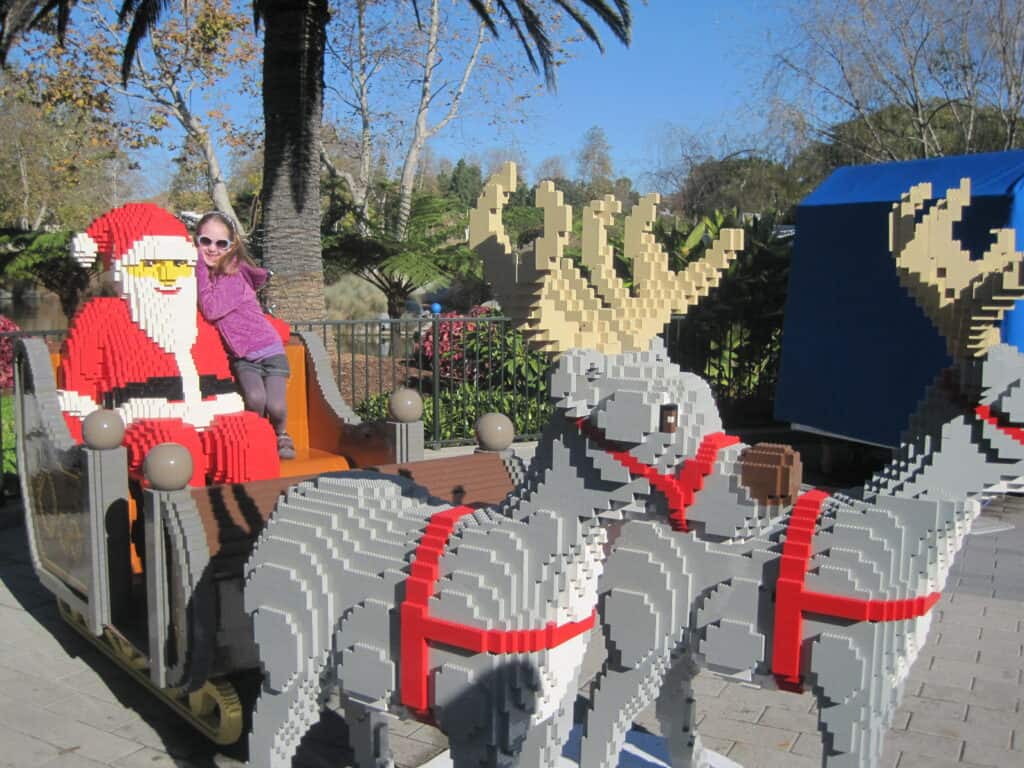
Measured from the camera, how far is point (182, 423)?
4004 millimetres

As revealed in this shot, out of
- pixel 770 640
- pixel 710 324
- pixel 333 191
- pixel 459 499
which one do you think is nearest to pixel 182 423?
pixel 459 499

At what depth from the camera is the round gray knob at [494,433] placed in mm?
4012

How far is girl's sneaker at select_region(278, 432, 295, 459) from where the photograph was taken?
4.61 meters

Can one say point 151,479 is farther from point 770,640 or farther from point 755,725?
point 755,725

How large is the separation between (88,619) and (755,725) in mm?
2880

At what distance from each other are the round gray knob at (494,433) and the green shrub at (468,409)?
4830mm

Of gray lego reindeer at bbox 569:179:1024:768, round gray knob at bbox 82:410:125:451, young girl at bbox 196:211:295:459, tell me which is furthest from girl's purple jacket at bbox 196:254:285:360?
gray lego reindeer at bbox 569:179:1024:768

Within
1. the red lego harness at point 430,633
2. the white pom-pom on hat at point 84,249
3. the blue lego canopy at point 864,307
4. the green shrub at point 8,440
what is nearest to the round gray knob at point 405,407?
the white pom-pom on hat at point 84,249

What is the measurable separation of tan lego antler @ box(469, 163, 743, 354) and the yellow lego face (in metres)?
2.42

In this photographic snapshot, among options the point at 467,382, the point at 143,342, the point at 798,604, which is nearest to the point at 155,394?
the point at 143,342

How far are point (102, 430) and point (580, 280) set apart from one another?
224 cm

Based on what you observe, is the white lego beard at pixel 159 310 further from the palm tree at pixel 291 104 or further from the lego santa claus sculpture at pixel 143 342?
the palm tree at pixel 291 104

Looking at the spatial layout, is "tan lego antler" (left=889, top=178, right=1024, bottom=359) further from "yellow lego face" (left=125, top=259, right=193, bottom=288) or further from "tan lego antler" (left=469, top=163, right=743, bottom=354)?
"yellow lego face" (left=125, top=259, right=193, bottom=288)

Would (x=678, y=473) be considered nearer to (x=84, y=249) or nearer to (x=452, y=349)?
(x=84, y=249)
